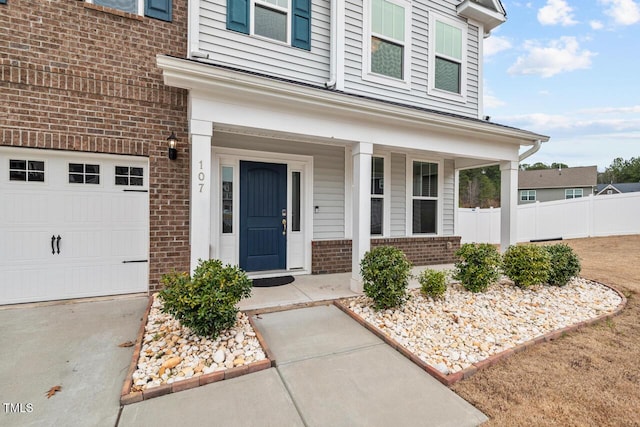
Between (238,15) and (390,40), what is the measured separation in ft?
9.94

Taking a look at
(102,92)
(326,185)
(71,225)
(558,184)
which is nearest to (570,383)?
(326,185)

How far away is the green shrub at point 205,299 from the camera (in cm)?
283

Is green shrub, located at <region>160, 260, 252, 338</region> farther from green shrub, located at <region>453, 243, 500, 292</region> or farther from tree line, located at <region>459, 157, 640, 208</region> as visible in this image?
tree line, located at <region>459, 157, 640, 208</region>

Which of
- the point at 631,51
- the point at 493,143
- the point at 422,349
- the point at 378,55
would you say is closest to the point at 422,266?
the point at 493,143

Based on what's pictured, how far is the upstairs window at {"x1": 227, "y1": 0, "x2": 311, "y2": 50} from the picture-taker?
4.96 metres

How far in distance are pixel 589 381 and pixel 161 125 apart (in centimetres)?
570

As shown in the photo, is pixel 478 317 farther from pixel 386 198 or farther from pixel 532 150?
pixel 532 150

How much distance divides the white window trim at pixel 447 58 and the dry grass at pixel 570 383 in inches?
201

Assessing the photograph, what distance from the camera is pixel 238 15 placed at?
4969 mm

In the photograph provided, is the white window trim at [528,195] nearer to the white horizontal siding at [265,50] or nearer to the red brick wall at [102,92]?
the white horizontal siding at [265,50]

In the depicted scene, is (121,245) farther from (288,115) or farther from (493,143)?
(493,143)

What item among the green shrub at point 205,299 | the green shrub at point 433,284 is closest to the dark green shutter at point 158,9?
the green shrub at point 205,299

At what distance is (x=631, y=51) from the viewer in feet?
37.2

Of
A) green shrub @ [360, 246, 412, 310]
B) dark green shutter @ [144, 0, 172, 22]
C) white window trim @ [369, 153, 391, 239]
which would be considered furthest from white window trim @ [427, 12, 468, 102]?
dark green shutter @ [144, 0, 172, 22]
